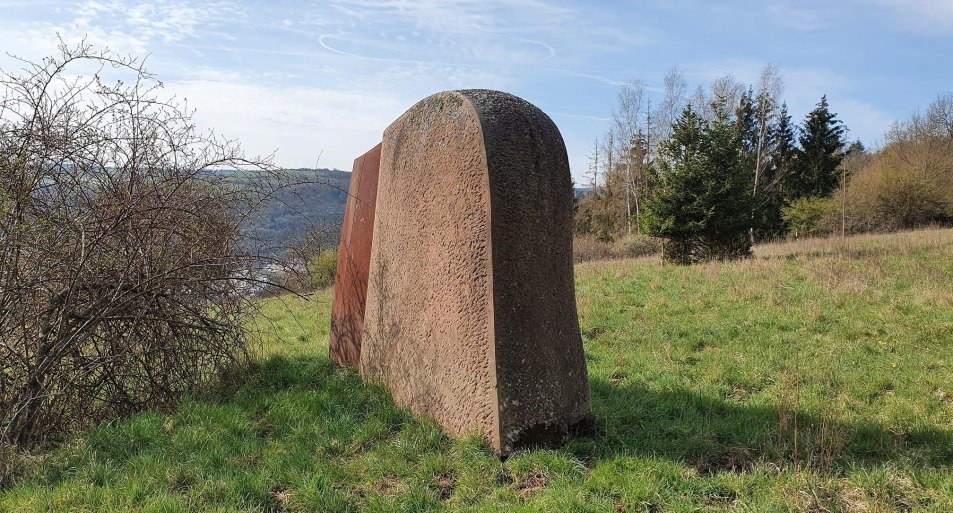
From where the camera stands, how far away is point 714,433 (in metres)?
4.23

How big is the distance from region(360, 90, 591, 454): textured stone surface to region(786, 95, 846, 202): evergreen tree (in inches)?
1258

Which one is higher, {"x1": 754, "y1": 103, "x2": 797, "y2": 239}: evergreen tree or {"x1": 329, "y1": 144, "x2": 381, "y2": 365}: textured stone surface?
{"x1": 754, "y1": 103, "x2": 797, "y2": 239}: evergreen tree

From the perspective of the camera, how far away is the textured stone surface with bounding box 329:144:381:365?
588 cm

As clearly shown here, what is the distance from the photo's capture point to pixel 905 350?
20.9 ft

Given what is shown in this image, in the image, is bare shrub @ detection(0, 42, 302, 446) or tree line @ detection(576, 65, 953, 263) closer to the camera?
bare shrub @ detection(0, 42, 302, 446)

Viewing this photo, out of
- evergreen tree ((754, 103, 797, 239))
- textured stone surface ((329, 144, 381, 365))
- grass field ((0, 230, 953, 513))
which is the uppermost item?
evergreen tree ((754, 103, 797, 239))

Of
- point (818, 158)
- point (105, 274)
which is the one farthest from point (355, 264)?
point (818, 158)

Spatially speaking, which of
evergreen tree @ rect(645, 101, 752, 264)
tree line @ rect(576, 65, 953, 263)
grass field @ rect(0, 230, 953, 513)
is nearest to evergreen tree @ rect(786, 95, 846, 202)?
tree line @ rect(576, 65, 953, 263)

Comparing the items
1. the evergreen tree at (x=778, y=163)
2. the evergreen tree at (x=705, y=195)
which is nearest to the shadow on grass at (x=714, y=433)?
the evergreen tree at (x=705, y=195)

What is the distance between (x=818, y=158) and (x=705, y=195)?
2186cm

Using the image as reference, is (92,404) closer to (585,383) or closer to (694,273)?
(585,383)

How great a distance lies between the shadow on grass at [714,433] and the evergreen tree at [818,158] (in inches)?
1210

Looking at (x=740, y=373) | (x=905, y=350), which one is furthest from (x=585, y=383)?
(x=905, y=350)

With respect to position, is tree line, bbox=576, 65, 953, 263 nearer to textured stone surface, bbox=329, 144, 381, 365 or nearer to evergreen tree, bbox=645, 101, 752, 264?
evergreen tree, bbox=645, 101, 752, 264
